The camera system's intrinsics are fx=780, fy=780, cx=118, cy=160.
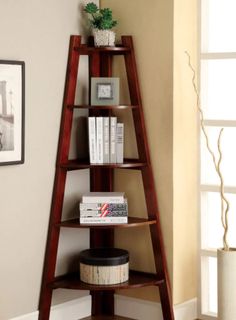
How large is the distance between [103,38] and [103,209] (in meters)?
1.01

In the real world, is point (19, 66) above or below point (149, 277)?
above

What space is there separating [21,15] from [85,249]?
1506 millimetres

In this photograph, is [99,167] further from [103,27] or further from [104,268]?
[103,27]

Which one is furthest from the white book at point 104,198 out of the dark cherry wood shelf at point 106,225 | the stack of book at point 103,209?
the dark cherry wood shelf at point 106,225

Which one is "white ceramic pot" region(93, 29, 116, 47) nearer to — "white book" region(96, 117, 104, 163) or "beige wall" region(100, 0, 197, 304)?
"beige wall" region(100, 0, 197, 304)

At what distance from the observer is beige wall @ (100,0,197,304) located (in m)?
4.60

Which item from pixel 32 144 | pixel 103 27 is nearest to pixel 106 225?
pixel 32 144

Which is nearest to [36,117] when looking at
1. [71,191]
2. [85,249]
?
[71,191]

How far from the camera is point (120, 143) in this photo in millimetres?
4633

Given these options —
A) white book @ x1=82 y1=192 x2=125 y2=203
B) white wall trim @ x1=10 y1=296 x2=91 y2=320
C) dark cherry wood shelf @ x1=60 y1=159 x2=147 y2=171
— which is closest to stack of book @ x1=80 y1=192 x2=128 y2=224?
white book @ x1=82 y1=192 x2=125 y2=203

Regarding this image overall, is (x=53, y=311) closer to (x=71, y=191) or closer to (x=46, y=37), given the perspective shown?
(x=71, y=191)

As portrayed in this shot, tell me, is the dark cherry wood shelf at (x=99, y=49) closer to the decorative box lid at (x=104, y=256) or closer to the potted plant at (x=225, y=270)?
the potted plant at (x=225, y=270)

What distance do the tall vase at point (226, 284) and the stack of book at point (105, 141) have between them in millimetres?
834

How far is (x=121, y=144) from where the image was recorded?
4637 mm
